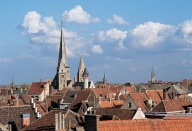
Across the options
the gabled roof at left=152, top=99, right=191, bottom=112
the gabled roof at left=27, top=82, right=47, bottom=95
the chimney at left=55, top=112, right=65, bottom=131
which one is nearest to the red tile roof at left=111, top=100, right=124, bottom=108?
the gabled roof at left=152, top=99, right=191, bottom=112

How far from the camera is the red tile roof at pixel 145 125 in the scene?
25.4 meters

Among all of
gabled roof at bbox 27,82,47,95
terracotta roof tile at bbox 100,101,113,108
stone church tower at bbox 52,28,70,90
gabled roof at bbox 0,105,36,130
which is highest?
stone church tower at bbox 52,28,70,90

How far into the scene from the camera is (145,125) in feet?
86.2

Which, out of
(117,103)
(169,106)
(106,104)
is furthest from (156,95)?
(169,106)

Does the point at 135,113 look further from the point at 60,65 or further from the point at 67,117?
the point at 60,65

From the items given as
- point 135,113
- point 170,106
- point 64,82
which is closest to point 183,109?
point 170,106

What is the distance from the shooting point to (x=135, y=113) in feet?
149

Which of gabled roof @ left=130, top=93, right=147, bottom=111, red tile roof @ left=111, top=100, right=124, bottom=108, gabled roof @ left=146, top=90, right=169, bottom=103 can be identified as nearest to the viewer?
gabled roof @ left=130, top=93, right=147, bottom=111

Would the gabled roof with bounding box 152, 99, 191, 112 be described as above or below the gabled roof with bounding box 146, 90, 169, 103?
below

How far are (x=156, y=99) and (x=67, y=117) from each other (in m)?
41.6

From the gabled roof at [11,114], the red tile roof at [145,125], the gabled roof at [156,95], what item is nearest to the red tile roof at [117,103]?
the gabled roof at [156,95]

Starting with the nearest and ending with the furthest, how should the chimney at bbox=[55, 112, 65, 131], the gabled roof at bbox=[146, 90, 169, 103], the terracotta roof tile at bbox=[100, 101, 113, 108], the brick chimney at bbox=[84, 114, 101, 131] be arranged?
the brick chimney at bbox=[84, 114, 101, 131]
the chimney at bbox=[55, 112, 65, 131]
the terracotta roof tile at bbox=[100, 101, 113, 108]
the gabled roof at bbox=[146, 90, 169, 103]

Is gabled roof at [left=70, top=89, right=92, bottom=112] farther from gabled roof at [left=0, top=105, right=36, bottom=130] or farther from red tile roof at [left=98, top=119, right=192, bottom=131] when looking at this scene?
red tile roof at [left=98, top=119, right=192, bottom=131]

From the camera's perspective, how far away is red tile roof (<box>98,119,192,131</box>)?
25422 millimetres
